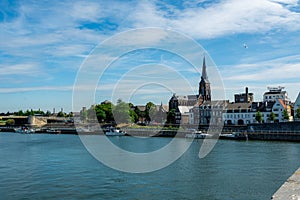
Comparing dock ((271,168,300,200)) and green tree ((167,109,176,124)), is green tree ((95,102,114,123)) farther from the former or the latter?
dock ((271,168,300,200))

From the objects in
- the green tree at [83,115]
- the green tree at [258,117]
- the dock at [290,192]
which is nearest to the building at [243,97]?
the green tree at [258,117]

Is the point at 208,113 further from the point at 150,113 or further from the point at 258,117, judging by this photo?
the point at 150,113

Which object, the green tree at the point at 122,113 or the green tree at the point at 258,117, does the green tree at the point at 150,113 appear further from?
the green tree at the point at 258,117

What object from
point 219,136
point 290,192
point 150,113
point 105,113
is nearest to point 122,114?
point 150,113

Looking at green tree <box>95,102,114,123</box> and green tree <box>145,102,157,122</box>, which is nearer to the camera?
green tree <box>145,102,157,122</box>

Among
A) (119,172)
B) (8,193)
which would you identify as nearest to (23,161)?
(119,172)

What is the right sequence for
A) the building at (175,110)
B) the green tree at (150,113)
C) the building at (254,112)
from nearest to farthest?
the building at (254,112), the building at (175,110), the green tree at (150,113)

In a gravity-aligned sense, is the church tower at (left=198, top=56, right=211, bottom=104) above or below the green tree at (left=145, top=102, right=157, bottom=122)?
above

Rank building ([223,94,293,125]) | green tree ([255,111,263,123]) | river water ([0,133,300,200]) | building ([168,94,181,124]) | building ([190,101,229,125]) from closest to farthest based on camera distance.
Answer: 1. river water ([0,133,300,200])
2. green tree ([255,111,263,123])
3. building ([223,94,293,125])
4. building ([190,101,229,125])
5. building ([168,94,181,124])

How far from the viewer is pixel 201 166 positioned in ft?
81.7

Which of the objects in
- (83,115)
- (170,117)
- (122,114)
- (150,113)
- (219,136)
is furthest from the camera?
(83,115)

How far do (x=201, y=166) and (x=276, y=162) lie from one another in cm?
597

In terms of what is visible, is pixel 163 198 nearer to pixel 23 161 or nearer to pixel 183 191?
pixel 183 191

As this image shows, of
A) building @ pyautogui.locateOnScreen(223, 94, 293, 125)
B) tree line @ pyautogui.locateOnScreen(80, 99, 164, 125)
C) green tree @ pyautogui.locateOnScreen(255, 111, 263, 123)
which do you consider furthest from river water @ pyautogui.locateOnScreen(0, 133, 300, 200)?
tree line @ pyautogui.locateOnScreen(80, 99, 164, 125)
